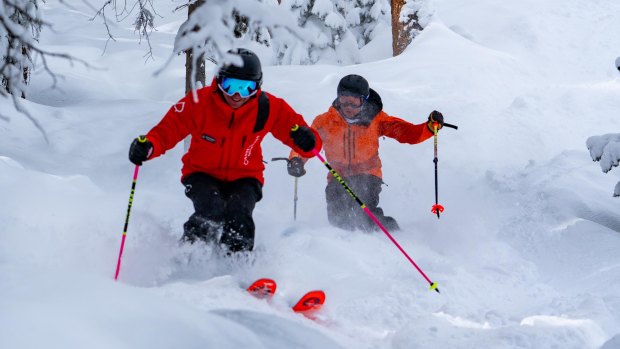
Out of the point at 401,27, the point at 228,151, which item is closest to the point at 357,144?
the point at 228,151

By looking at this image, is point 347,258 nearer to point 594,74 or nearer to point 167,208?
point 167,208

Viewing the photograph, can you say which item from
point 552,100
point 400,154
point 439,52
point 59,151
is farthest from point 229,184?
point 439,52

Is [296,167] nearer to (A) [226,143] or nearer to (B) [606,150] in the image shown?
(A) [226,143]

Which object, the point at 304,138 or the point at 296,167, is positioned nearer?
the point at 304,138

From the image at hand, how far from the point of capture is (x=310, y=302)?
15.6ft

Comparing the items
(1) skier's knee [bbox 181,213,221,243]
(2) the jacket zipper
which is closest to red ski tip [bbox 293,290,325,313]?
(1) skier's knee [bbox 181,213,221,243]

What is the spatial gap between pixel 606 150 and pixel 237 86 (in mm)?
3819

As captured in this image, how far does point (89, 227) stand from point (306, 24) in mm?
17076

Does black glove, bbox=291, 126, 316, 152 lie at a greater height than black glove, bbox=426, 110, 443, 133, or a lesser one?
lesser

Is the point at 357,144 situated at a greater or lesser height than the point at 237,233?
greater

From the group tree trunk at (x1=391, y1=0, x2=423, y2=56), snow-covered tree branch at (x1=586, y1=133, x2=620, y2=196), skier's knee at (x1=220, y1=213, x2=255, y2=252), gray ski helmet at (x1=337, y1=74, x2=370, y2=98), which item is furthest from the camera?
tree trunk at (x1=391, y1=0, x2=423, y2=56)

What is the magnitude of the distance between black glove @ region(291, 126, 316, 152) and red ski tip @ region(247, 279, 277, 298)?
59.9 inches

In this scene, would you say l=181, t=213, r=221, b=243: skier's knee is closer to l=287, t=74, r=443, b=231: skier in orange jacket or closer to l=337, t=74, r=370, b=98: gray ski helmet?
l=287, t=74, r=443, b=231: skier in orange jacket

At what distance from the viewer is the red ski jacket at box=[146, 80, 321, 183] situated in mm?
5617
